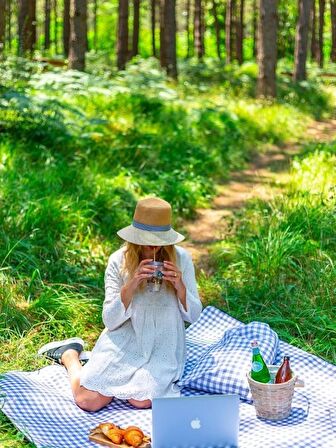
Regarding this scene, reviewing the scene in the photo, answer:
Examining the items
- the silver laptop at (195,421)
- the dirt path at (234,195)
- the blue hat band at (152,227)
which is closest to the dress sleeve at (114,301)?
the blue hat band at (152,227)

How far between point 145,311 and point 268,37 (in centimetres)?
1279

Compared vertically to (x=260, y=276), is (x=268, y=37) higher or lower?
higher

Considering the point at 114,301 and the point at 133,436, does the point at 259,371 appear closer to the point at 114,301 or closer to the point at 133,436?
the point at 133,436

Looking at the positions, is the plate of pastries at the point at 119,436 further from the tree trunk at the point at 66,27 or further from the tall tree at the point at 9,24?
the tree trunk at the point at 66,27

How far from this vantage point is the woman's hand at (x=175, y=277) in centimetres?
524

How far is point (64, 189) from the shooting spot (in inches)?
358

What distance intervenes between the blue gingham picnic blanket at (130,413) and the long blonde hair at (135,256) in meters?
0.91

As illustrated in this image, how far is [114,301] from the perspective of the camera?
Result: 212 inches

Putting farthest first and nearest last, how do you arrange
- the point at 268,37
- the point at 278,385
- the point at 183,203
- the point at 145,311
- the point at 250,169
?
the point at 268,37
the point at 250,169
the point at 183,203
the point at 145,311
the point at 278,385

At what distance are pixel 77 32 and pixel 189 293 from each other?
9751 millimetres

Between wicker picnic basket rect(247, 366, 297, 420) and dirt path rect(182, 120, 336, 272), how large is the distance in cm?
320

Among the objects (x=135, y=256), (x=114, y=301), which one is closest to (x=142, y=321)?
(x=114, y=301)

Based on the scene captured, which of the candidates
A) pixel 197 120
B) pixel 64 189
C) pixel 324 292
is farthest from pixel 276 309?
pixel 197 120

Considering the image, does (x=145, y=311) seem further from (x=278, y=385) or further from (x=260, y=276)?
(x=260, y=276)
